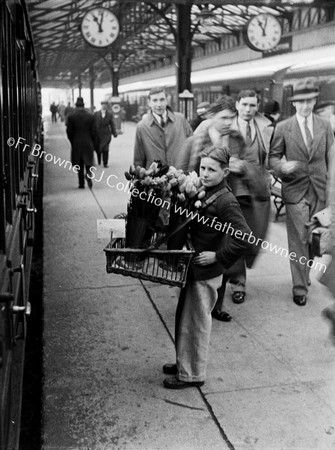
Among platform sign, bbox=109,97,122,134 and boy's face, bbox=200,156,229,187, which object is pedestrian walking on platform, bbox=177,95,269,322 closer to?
boy's face, bbox=200,156,229,187

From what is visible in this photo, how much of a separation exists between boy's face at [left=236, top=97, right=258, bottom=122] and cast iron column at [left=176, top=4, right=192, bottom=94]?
10125 mm

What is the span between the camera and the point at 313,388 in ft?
11.3

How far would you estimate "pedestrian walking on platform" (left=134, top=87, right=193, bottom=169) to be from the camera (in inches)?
198

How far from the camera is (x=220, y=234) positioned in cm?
319

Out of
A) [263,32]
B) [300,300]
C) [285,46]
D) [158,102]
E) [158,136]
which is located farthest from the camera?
[285,46]

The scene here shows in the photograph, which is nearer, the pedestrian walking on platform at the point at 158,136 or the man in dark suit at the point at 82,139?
the pedestrian walking on platform at the point at 158,136

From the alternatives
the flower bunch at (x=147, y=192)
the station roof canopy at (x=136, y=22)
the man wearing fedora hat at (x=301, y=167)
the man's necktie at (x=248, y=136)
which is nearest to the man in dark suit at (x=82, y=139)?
the station roof canopy at (x=136, y=22)

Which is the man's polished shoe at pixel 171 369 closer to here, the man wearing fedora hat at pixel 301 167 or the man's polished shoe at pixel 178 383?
the man's polished shoe at pixel 178 383

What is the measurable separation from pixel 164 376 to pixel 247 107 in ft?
7.12

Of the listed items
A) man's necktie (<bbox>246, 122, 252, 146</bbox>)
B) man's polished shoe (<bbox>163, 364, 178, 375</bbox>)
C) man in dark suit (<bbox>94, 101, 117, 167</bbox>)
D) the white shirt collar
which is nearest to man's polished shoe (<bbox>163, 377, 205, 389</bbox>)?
man's polished shoe (<bbox>163, 364, 178, 375</bbox>)

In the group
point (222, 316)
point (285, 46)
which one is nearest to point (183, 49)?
point (222, 316)

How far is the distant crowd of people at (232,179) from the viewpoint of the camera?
10.4 ft

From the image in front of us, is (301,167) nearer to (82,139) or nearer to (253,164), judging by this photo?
(253,164)

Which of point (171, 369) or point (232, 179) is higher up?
point (232, 179)
